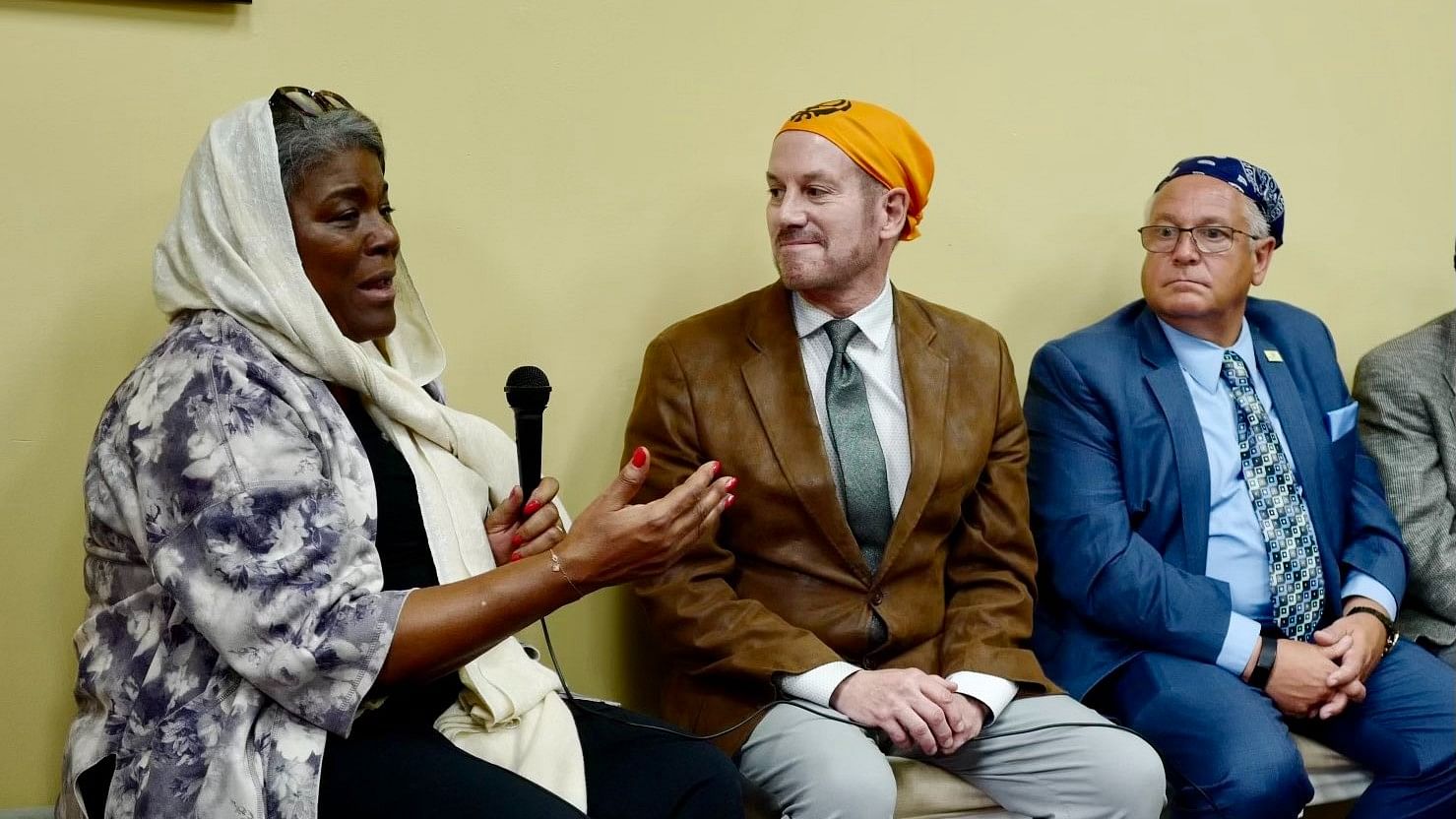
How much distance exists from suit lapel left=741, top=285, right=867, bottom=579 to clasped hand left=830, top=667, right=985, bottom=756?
0.26 meters

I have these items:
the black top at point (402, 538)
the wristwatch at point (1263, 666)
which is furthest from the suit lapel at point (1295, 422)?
the black top at point (402, 538)

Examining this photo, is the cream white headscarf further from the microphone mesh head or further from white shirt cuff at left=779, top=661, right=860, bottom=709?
white shirt cuff at left=779, top=661, right=860, bottom=709

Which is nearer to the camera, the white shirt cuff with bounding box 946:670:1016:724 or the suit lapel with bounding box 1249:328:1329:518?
the white shirt cuff with bounding box 946:670:1016:724

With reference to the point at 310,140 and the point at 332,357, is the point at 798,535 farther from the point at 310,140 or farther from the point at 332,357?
the point at 310,140

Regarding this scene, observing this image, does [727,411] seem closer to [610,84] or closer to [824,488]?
[824,488]

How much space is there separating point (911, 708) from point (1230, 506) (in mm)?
974

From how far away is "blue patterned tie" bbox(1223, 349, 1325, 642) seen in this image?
3.00 metres

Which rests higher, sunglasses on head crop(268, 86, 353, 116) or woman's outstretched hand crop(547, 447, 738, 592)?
sunglasses on head crop(268, 86, 353, 116)

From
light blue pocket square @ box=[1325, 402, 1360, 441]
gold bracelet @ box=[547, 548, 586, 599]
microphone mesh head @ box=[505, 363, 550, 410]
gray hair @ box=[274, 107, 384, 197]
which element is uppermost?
gray hair @ box=[274, 107, 384, 197]

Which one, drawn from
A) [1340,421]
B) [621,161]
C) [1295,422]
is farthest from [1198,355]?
[621,161]

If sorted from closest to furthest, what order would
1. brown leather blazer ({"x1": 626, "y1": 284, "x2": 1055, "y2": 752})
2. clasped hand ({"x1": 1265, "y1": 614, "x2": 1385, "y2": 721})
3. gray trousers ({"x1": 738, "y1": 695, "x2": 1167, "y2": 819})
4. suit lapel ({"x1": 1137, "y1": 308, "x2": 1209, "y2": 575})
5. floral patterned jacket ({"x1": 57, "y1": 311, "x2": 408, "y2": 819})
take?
1. floral patterned jacket ({"x1": 57, "y1": 311, "x2": 408, "y2": 819})
2. gray trousers ({"x1": 738, "y1": 695, "x2": 1167, "y2": 819})
3. brown leather blazer ({"x1": 626, "y1": 284, "x2": 1055, "y2": 752})
4. clasped hand ({"x1": 1265, "y1": 614, "x2": 1385, "y2": 721})
5. suit lapel ({"x1": 1137, "y1": 308, "x2": 1209, "y2": 575})

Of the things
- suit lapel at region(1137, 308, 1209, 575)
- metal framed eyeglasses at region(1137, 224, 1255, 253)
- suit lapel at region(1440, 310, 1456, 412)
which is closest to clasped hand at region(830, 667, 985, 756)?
suit lapel at region(1137, 308, 1209, 575)

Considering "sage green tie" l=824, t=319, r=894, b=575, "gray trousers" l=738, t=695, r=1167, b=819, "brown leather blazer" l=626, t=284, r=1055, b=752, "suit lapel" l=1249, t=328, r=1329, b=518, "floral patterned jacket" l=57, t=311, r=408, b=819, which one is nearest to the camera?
"floral patterned jacket" l=57, t=311, r=408, b=819

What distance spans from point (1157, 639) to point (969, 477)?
495 mm
